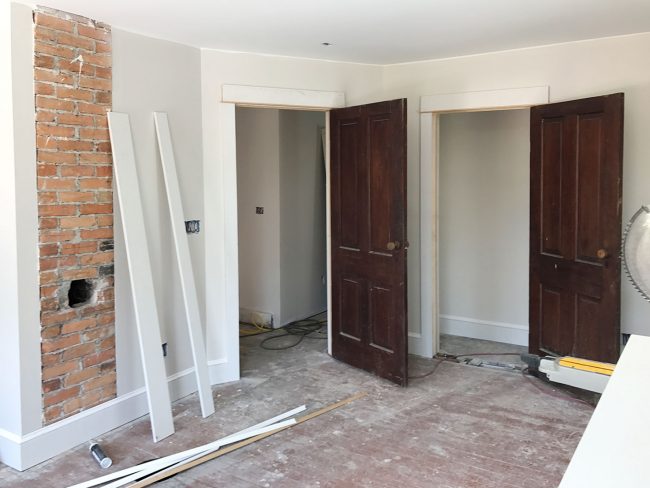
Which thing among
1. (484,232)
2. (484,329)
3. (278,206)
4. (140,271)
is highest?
(278,206)

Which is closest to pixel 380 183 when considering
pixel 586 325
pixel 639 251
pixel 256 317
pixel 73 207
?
pixel 586 325

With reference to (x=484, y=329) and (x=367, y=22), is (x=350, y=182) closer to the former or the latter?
(x=367, y=22)

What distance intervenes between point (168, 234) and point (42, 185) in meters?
1.03

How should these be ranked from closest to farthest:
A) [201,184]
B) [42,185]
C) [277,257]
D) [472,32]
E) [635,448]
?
[635,448] < [42,185] < [472,32] < [201,184] < [277,257]

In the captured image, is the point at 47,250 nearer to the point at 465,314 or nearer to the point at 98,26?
the point at 98,26

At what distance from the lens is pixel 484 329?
5785mm

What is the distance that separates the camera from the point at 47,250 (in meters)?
3.33

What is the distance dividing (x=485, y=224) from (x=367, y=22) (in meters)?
2.67

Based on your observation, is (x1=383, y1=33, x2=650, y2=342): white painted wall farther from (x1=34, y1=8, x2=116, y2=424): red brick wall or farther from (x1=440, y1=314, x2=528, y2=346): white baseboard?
(x1=34, y1=8, x2=116, y2=424): red brick wall

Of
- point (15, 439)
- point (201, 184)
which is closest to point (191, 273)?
point (201, 184)

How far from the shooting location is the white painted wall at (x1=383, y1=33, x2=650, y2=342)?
4.20 meters

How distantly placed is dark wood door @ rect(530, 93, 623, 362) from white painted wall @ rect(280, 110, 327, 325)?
2594mm

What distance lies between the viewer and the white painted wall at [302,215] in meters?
6.22

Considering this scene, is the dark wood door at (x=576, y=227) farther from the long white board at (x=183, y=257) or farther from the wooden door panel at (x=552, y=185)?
the long white board at (x=183, y=257)
